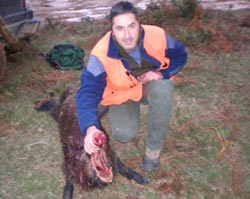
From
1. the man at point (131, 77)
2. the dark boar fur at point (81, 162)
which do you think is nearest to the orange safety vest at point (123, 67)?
the man at point (131, 77)

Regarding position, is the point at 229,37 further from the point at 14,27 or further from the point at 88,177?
the point at 88,177

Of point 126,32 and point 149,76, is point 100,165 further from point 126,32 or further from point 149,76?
point 126,32

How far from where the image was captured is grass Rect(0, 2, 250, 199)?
3590 mm

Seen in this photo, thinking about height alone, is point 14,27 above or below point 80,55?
above

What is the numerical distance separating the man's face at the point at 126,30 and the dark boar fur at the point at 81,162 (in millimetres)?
995

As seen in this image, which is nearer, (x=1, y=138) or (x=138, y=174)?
(x=138, y=174)

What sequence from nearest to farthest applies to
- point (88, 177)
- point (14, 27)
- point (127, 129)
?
point (88, 177), point (127, 129), point (14, 27)

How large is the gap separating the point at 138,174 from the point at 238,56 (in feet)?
11.6

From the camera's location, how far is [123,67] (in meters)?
3.29

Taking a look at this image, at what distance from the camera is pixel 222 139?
13.9ft

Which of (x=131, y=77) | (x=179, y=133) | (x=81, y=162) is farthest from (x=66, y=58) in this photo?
(x=81, y=162)

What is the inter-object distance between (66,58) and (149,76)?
287 centimetres

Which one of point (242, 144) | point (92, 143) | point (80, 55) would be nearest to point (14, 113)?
point (80, 55)

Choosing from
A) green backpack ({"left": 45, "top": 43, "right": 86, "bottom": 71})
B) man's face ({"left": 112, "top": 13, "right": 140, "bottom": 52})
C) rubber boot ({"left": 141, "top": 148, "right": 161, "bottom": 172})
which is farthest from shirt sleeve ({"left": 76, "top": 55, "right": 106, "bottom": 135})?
green backpack ({"left": 45, "top": 43, "right": 86, "bottom": 71})
